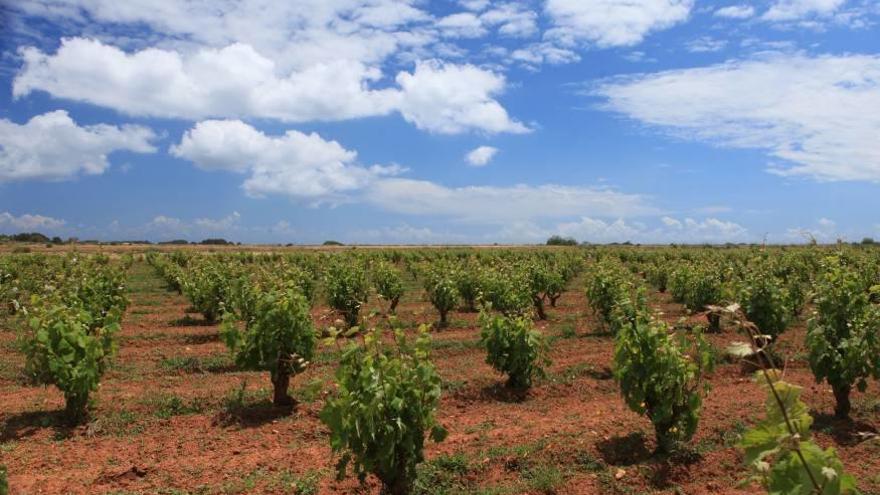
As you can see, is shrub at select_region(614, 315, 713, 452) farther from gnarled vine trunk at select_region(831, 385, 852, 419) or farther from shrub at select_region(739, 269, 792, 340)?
shrub at select_region(739, 269, 792, 340)

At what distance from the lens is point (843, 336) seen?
9.02m

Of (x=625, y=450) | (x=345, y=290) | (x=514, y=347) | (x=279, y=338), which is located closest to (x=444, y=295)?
(x=345, y=290)

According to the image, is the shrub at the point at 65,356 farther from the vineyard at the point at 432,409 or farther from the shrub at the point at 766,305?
the shrub at the point at 766,305

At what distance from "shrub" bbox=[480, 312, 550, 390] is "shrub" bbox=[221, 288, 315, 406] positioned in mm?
3178

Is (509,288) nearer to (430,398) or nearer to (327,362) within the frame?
(327,362)

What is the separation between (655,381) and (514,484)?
7.23ft

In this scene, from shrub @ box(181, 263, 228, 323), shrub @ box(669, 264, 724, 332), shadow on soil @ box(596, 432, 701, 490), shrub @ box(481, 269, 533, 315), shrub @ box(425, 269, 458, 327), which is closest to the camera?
shadow on soil @ box(596, 432, 701, 490)

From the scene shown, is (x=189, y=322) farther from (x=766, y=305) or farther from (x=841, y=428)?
(x=841, y=428)

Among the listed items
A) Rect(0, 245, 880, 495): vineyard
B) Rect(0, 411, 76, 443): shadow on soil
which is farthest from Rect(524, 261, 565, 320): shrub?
Rect(0, 411, 76, 443): shadow on soil

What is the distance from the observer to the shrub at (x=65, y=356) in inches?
336

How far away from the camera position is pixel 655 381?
24.4ft

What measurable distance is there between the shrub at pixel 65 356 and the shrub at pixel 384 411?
196 inches

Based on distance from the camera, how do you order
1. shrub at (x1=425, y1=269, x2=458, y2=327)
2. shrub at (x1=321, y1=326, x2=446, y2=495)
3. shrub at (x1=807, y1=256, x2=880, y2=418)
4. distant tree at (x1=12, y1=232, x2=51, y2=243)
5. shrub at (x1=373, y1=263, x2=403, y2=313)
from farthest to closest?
distant tree at (x1=12, y1=232, x2=51, y2=243) < shrub at (x1=373, y1=263, x2=403, y2=313) < shrub at (x1=425, y1=269, x2=458, y2=327) < shrub at (x1=807, y1=256, x2=880, y2=418) < shrub at (x1=321, y1=326, x2=446, y2=495)

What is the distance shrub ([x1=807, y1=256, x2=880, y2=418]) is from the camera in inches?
334
